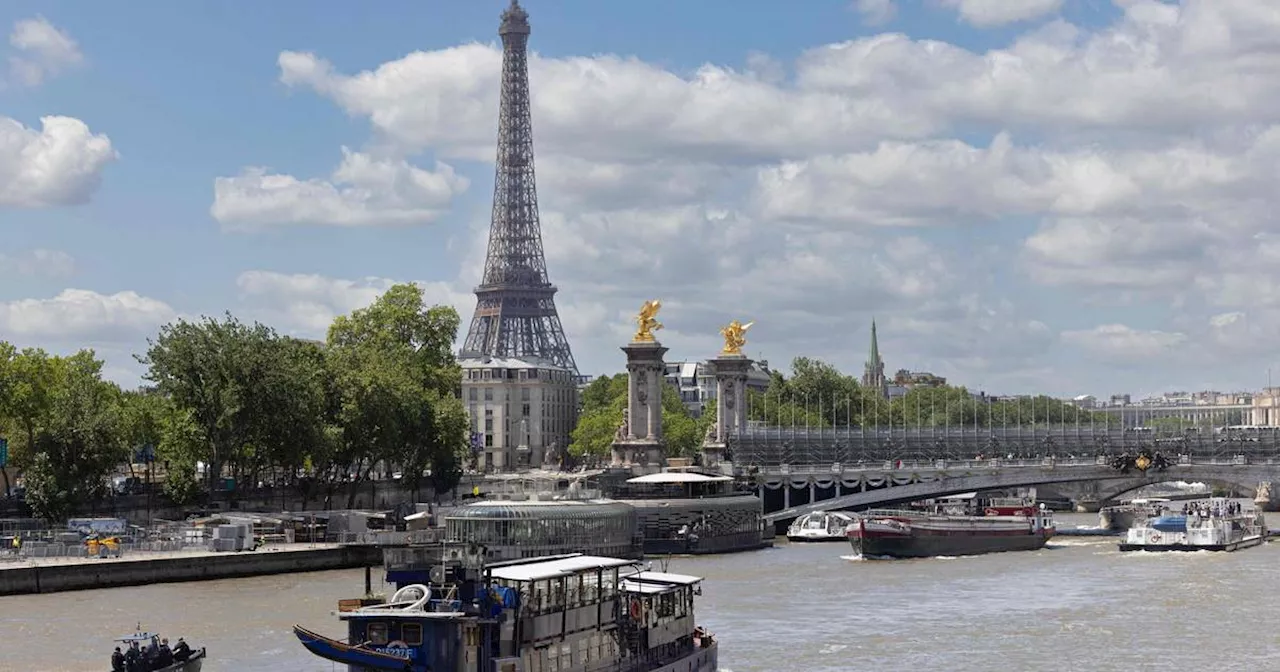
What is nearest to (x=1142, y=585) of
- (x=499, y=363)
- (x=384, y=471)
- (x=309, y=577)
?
(x=309, y=577)

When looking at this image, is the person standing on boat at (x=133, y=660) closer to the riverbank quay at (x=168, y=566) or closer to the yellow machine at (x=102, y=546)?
the riverbank quay at (x=168, y=566)

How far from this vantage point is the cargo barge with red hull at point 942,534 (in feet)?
284

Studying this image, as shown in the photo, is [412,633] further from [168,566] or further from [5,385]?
[5,385]

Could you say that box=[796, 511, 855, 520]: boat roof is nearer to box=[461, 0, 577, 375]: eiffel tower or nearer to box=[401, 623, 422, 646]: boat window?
box=[401, 623, 422, 646]: boat window

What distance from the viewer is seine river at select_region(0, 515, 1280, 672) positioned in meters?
50.3

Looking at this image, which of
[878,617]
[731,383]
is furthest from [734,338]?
[878,617]

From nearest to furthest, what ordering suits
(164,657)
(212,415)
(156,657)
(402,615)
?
(402,615)
(156,657)
(164,657)
(212,415)

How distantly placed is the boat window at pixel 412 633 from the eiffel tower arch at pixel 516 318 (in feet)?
451

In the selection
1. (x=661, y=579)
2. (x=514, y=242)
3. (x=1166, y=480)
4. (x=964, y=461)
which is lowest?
(x=661, y=579)

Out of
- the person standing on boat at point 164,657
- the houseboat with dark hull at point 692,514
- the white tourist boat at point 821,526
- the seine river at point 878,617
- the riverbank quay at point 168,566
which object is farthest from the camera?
the white tourist boat at point 821,526

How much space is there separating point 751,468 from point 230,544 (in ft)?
139

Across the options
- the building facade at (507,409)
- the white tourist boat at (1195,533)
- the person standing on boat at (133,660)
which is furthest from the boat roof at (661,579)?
the building facade at (507,409)

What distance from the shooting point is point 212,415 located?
84312 millimetres

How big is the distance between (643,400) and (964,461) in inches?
744
